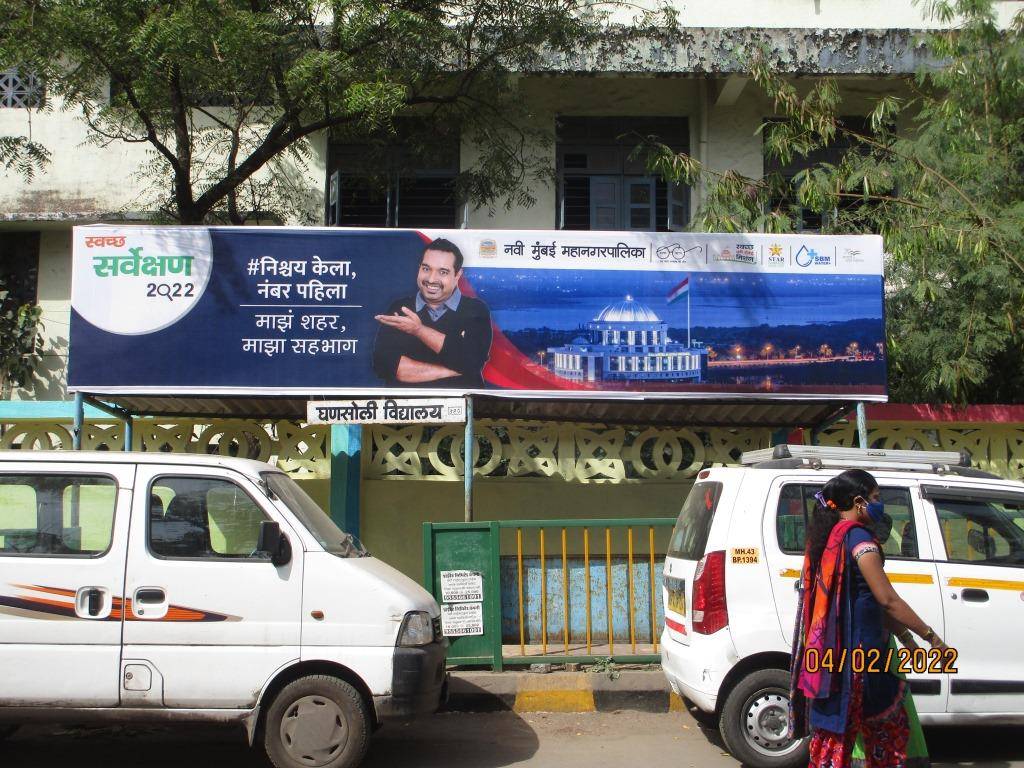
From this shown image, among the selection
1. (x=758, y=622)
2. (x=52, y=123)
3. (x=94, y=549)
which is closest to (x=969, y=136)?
(x=758, y=622)

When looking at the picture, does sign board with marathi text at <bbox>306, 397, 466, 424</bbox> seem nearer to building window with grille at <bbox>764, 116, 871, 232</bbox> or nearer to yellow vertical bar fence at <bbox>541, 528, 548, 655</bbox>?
yellow vertical bar fence at <bbox>541, 528, 548, 655</bbox>

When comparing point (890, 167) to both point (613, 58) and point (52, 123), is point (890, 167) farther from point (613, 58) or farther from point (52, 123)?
point (52, 123)

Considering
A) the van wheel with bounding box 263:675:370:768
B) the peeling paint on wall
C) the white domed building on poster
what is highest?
the peeling paint on wall

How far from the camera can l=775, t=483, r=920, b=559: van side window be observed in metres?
6.21

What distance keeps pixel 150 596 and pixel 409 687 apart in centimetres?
162

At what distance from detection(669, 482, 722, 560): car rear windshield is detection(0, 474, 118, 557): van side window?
3.61 metres

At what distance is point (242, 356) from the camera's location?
8742 mm

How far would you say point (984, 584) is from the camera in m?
6.19

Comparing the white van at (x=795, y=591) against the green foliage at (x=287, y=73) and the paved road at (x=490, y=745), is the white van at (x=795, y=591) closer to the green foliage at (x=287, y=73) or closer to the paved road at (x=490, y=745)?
the paved road at (x=490, y=745)

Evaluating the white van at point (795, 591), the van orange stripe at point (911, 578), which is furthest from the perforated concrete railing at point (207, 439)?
the van orange stripe at point (911, 578)

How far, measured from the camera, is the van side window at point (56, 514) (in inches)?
235

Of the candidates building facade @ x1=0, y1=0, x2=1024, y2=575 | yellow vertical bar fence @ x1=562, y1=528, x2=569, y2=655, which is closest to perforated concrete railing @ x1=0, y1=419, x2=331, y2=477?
building facade @ x1=0, y1=0, x2=1024, y2=575

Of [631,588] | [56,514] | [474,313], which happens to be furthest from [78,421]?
[631,588]

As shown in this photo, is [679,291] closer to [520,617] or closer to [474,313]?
[474,313]
